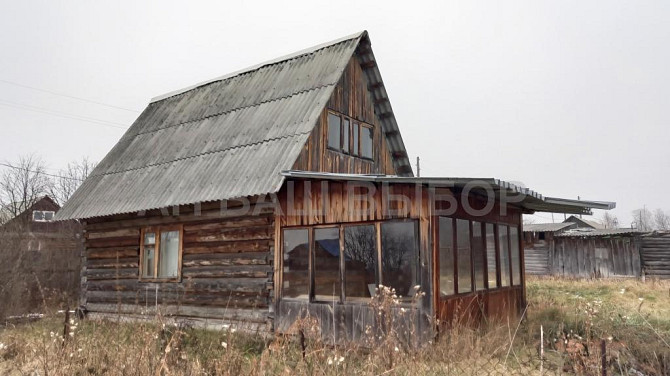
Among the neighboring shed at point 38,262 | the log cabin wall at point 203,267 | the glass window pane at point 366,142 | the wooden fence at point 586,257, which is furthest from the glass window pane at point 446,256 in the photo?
the wooden fence at point 586,257

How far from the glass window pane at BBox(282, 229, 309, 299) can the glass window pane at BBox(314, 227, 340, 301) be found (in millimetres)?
242

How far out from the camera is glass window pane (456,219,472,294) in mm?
9391

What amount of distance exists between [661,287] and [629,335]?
14949mm

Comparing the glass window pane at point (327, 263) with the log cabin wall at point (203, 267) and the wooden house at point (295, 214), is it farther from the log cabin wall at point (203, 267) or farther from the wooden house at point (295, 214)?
the log cabin wall at point (203, 267)

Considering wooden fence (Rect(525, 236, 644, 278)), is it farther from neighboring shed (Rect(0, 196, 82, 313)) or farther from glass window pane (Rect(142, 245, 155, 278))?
neighboring shed (Rect(0, 196, 82, 313))

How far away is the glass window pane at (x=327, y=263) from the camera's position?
956cm

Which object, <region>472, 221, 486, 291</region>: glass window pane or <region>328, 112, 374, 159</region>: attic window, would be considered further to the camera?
<region>328, 112, 374, 159</region>: attic window

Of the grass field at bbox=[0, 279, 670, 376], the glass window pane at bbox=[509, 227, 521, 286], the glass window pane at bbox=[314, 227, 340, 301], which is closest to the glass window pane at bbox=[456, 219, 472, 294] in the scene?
the grass field at bbox=[0, 279, 670, 376]

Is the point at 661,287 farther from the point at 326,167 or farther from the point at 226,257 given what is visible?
the point at 226,257

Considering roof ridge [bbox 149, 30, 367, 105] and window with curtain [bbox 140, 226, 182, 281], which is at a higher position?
roof ridge [bbox 149, 30, 367, 105]

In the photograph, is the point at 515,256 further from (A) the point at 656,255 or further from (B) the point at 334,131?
(A) the point at 656,255

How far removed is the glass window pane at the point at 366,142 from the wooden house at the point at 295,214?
6cm

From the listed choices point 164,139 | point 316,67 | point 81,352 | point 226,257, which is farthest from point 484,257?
point 164,139

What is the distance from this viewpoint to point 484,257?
10.4 m
